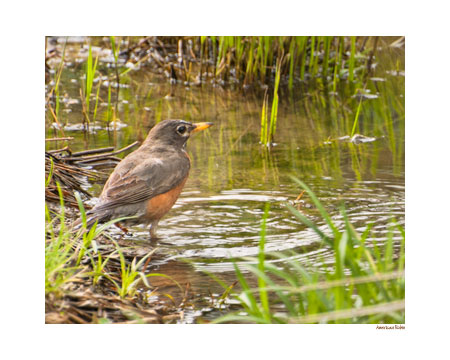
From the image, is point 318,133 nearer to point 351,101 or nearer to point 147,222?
point 351,101

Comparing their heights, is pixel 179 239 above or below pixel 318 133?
below

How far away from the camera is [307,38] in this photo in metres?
9.48

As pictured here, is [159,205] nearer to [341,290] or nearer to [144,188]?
[144,188]

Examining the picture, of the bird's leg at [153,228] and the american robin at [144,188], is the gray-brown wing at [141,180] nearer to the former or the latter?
the american robin at [144,188]

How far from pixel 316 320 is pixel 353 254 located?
453 mm

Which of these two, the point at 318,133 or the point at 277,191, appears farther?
the point at 318,133

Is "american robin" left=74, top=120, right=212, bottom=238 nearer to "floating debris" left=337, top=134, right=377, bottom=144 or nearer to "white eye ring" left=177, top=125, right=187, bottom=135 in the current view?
"white eye ring" left=177, top=125, right=187, bottom=135

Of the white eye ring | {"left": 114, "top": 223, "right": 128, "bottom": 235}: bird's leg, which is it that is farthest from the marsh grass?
the white eye ring

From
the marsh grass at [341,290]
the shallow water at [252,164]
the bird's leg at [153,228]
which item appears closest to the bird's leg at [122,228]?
the shallow water at [252,164]

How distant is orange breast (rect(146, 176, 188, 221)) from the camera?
20.6 feet

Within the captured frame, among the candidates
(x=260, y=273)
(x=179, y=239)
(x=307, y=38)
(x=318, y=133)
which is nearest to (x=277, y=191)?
(x=179, y=239)

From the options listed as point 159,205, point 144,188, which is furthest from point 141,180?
point 159,205

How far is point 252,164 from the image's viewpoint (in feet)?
27.6
